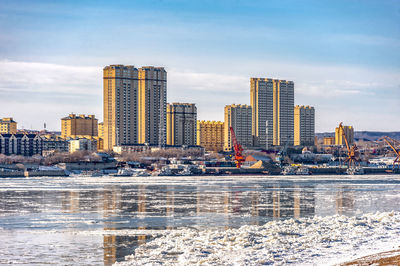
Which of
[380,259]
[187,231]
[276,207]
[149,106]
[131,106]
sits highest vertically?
[149,106]

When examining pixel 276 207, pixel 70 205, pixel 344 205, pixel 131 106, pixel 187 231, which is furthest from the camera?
pixel 131 106

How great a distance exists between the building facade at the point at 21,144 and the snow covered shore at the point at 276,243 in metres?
156

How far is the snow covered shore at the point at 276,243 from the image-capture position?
1978cm

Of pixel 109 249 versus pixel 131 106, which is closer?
pixel 109 249

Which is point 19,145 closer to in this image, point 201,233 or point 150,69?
point 150,69

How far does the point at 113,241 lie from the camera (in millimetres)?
24359

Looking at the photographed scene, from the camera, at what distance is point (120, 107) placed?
191750 millimetres

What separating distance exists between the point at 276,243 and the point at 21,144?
16334 centimetres

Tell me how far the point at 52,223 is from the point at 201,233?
855cm

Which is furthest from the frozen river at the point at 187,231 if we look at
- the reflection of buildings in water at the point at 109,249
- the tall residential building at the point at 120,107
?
the tall residential building at the point at 120,107

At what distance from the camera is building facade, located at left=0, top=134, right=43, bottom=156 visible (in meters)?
175

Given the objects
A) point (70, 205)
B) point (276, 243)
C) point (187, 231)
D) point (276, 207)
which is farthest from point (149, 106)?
point (276, 243)

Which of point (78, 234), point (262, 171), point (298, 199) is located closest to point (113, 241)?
point (78, 234)

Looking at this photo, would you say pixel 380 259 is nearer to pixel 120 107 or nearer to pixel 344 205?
pixel 344 205
